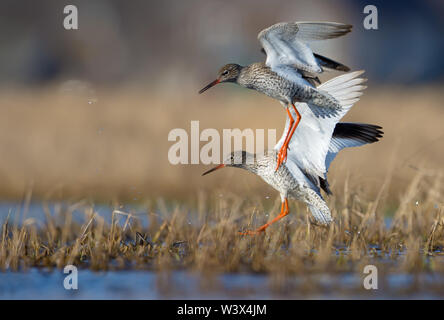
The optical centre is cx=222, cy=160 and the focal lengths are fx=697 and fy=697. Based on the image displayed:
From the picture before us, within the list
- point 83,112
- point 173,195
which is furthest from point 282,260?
point 83,112

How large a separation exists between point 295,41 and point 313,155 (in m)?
1.30

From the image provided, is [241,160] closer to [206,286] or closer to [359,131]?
[359,131]

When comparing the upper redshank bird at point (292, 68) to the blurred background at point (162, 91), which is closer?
the upper redshank bird at point (292, 68)

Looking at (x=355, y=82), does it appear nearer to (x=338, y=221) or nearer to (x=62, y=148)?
(x=338, y=221)

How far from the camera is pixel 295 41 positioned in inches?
258

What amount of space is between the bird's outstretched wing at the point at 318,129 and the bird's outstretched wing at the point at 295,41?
35 cm

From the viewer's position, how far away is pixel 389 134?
12766mm

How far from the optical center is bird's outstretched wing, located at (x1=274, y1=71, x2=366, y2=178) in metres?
6.90

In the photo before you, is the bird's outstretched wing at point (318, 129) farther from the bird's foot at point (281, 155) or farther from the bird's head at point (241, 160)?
the bird's head at point (241, 160)

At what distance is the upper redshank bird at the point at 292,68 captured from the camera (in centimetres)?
643

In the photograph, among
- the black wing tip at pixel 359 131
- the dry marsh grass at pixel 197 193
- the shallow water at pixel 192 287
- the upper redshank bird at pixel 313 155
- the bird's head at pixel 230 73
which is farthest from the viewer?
the black wing tip at pixel 359 131

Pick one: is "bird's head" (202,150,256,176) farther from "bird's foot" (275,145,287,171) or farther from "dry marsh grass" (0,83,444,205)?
"dry marsh grass" (0,83,444,205)

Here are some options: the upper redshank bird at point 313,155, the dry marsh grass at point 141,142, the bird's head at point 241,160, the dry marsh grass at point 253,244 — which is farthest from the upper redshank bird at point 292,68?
the dry marsh grass at point 141,142

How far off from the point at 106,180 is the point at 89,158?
3.15 ft
